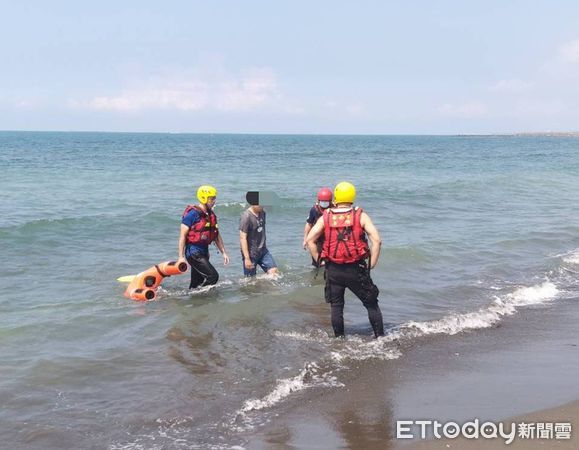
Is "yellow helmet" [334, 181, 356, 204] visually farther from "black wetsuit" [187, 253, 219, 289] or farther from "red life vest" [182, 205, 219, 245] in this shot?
"black wetsuit" [187, 253, 219, 289]

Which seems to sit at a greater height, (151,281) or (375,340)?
(151,281)

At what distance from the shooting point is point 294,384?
6016 mm

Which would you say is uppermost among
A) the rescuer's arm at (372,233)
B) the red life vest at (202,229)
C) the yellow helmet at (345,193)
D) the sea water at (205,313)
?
the yellow helmet at (345,193)

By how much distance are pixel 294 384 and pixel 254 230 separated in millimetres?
3774

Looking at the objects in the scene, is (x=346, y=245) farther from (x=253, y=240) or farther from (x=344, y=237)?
(x=253, y=240)

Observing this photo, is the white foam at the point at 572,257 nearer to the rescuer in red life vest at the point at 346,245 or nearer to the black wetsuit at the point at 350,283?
the black wetsuit at the point at 350,283

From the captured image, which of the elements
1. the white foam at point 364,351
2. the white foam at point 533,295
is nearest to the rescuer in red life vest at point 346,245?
the white foam at point 364,351

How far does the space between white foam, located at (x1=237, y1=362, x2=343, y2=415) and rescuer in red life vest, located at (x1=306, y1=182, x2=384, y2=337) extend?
3.07 feet

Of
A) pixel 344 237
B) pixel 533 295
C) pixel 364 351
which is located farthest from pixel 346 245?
pixel 533 295

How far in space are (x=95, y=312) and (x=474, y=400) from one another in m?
5.47

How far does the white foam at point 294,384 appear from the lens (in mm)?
5574

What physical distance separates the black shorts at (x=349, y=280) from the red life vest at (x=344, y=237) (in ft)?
0.34

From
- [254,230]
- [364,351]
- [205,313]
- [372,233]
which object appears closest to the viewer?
[372,233]

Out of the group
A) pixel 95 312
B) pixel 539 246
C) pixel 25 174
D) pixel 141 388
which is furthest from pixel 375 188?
pixel 141 388
